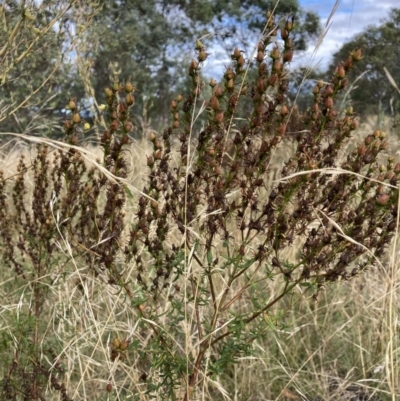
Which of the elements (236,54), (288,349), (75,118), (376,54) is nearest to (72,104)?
(75,118)

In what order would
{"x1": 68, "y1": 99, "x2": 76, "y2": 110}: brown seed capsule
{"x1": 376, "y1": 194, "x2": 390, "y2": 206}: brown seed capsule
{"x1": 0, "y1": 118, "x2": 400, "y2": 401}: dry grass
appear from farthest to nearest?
{"x1": 0, "y1": 118, "x2": 400, "y2": 401}: dry grass, {"x1": 68, "y1": 99, "x2": 76, "y2": 110}: brown seed capsule, {"x1": 376, "y1": 194, "x2": 390, "y2": 206}: brown seed capsule

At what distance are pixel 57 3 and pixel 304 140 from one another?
1.35 metres

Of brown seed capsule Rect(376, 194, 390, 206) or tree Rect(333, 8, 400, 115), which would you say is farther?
tree Rect(333, 8, 400, 115)

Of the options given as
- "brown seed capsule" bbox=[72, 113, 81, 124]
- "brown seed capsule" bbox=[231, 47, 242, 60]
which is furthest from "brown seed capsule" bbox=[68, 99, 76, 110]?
"brown seed capsule" bbox=[231, 47, 242, 60]

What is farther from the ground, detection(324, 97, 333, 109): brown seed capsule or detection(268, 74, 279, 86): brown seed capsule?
detection(268, 74, 279, 86): brown seed capsule

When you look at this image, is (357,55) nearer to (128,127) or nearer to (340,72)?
(340,72)

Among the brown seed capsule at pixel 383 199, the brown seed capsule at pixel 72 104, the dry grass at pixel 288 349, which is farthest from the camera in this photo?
the dry grass at pixel 288 349

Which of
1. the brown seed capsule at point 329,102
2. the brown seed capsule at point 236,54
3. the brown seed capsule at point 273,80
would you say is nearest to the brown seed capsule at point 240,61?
the brown seed capsule at point 236,54

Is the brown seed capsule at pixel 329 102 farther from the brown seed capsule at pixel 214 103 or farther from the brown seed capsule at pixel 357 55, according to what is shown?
the brown seed capsule at pixel 214 103

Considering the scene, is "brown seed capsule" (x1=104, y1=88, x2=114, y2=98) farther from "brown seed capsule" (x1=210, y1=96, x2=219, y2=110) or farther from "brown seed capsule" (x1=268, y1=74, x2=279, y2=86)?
"brown seed capsule" (x1=268, y1=74, x2=279, y2=86)

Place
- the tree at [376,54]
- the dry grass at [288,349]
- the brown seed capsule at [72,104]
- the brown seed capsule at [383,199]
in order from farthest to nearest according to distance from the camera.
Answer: the tree at [376,54] → the dry grass at [288,349] → the brown seed capsule at [72,104] → the brown seed capsule at [383,199]

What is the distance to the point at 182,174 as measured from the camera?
5.63 feet

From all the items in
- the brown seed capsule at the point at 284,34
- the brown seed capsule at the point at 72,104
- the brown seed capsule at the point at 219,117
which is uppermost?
the brown seed capsule at the point at 284,34

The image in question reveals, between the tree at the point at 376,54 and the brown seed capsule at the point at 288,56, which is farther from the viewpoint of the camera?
the tree at the point at 376,54
